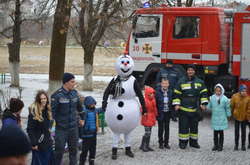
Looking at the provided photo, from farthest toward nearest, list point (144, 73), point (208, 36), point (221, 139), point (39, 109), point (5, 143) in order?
point (144, 73) → point (208, 36) → point (221, 139) → point (39, 109) → point (5, 143)

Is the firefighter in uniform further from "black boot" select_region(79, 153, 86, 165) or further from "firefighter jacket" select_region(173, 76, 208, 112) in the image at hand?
"black boot" select_region(79, 153, 86, 165)

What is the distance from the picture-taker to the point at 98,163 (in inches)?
322

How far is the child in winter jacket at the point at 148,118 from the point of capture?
355 inches

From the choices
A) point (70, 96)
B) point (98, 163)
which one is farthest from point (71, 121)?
point (98, 163)

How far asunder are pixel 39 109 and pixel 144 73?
7645 mm

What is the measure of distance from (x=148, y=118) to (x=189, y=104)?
0.91 m

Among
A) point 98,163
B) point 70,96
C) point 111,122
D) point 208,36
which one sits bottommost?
point 98,163

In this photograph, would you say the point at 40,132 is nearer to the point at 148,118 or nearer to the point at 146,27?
the point at 148,118

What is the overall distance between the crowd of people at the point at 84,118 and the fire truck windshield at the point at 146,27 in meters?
2.02

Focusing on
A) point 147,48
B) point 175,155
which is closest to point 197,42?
point 147,48

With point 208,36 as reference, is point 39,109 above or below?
below

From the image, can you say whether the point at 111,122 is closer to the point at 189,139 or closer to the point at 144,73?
the point at 189,139

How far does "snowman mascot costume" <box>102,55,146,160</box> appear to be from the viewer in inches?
329

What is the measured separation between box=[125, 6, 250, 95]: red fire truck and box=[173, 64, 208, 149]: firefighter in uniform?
367 cm
